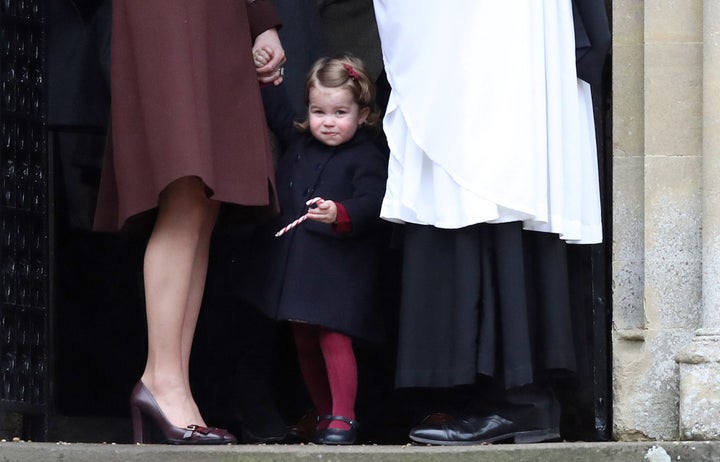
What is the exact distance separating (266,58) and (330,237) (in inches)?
21.4

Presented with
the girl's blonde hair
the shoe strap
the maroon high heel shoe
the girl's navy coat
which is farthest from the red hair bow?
the maroon high heel shoe

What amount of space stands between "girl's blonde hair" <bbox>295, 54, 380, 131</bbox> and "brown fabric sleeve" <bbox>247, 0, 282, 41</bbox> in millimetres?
208

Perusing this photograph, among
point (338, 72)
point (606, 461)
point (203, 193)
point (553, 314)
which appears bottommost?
point (606, 461)

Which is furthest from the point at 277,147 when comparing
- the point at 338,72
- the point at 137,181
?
Answer: the point at 137,181

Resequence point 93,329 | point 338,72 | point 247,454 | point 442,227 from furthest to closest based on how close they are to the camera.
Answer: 1. point 93,329
2. point 338,72
3. point 442,227
4. point 247,454

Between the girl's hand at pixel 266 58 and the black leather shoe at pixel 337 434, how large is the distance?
3.22 feet

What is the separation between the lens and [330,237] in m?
5.63

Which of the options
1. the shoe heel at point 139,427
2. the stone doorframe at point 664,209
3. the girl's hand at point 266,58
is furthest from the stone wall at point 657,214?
the shoe heel at point 139,427

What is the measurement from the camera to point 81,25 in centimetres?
600

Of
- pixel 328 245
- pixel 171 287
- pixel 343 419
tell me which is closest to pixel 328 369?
pixel 343 419

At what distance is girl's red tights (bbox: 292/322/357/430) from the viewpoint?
555 centimetres

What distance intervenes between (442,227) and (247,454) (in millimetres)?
837

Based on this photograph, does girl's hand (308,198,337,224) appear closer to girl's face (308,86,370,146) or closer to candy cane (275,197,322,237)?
candy cane (275,197,322,237)

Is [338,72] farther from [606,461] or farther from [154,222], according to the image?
[606,461]
